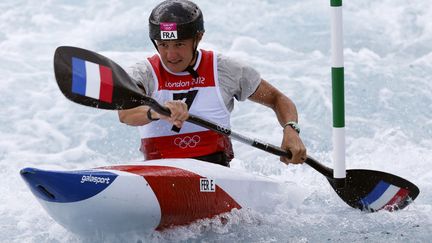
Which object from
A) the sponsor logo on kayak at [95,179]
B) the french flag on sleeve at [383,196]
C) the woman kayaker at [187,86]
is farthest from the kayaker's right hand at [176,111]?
the french flag on sleeve at [383,196]

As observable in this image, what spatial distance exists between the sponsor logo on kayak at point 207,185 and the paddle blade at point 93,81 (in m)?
0.51

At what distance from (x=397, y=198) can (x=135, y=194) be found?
1.68m

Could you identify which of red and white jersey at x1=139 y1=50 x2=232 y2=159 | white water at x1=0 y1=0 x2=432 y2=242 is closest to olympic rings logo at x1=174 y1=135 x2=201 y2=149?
red and white jersey at x1=139 y1=50 x2=232 y2=159

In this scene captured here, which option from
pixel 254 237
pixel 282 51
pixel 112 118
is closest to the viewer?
pixel 254 237

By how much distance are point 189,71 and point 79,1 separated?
6.48 m

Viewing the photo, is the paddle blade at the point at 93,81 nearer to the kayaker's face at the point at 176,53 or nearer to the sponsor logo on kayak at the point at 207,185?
the kayaker's face at the point at 176,53

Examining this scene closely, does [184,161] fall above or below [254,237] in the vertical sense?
above

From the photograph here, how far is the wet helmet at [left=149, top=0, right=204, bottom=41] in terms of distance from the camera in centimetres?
413

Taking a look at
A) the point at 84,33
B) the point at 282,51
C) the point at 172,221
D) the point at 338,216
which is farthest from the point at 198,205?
the point at 84,33

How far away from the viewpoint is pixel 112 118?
303 inches

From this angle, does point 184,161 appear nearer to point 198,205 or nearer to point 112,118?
point 198,205

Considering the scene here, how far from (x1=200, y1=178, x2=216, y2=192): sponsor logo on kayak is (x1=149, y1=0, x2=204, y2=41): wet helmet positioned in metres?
0.66

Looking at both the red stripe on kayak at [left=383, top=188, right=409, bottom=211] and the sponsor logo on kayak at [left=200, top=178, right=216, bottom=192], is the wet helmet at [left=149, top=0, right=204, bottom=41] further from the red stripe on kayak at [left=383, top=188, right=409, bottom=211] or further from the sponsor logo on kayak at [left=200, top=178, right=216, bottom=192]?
the red stripe on kayak at [left=383, top=188, right=409, bottom=211]

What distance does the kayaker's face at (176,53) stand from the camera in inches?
165
